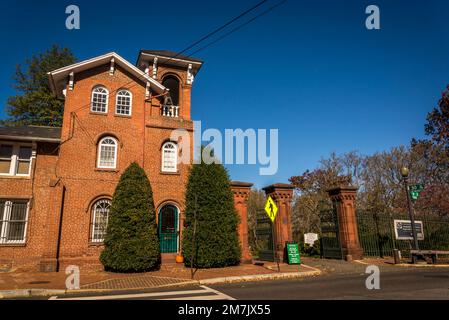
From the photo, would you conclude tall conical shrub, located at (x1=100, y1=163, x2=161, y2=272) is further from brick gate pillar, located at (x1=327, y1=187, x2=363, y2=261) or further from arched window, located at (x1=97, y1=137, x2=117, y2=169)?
brick gate pillar, located at (x1=327, y1=187, x2=363, y2=261)

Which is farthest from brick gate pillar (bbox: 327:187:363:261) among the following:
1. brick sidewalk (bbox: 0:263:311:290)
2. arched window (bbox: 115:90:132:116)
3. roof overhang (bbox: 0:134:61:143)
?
roof overhang (bbox: 0:134:61:143)

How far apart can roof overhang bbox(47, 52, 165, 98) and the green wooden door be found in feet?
23.5

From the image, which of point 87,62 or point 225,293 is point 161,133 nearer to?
point 87,62

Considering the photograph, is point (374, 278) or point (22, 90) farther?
point (22, 90)

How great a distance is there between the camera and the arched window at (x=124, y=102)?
760 inches

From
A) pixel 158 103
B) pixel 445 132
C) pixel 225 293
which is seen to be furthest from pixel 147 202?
pixel 445 132

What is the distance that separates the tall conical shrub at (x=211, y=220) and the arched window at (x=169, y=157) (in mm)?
1899

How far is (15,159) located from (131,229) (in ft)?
25.2

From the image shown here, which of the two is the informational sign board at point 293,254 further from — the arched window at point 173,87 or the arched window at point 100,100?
the arched window at point 100,100

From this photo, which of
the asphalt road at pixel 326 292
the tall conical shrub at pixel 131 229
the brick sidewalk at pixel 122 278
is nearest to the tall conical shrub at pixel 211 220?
the brick sidewalk at pixel 122 278

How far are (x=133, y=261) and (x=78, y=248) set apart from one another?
350 centimetres

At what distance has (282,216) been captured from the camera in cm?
1872
